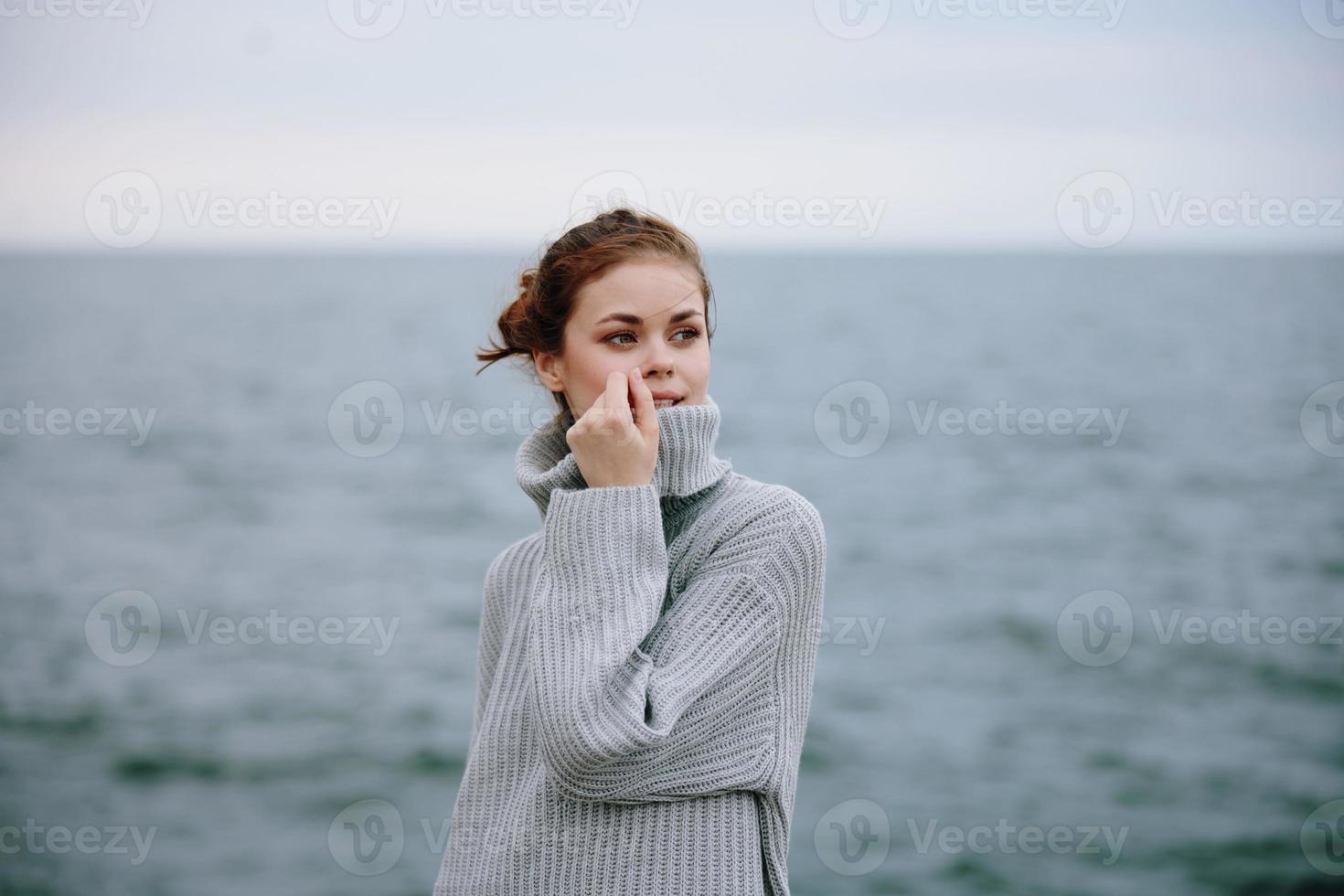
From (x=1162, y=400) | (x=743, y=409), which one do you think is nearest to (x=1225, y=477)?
(x=1162, y=400)

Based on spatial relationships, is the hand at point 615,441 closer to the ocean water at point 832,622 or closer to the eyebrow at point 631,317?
the eyebrow at point 631,317

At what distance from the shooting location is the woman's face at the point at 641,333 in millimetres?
2008

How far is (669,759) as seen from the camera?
1827mm

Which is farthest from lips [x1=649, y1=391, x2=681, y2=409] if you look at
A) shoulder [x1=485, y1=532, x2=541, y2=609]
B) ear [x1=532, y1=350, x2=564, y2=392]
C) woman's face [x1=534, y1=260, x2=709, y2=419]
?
shoulder [x1=485, y1=532, x2=541, y2=609]

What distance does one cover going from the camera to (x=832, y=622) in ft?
38.8

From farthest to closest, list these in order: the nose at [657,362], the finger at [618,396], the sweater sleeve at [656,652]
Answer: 1. the nose at [657,362]
2. the finger at [618,396]
3. the sweater sleeve at [656,652]

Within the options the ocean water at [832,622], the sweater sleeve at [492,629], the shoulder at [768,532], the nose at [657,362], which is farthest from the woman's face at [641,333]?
the ocean water at [832,622]

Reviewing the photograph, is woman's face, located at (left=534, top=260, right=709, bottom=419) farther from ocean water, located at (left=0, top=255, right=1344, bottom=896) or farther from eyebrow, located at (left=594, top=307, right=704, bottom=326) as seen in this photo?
ocean water, located at (left=0, top=255, right=1344, bottom=896)

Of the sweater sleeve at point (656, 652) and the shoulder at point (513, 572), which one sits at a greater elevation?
the shoulder at point (513, 572)

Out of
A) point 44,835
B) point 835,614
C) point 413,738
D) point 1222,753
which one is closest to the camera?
point 44,835

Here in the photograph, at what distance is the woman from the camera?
1.78 metres

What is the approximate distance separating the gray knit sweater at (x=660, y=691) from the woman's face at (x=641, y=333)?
0.07 meters

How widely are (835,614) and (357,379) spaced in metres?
20.0

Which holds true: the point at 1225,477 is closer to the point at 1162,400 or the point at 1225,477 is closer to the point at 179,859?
the point at 1162,400
